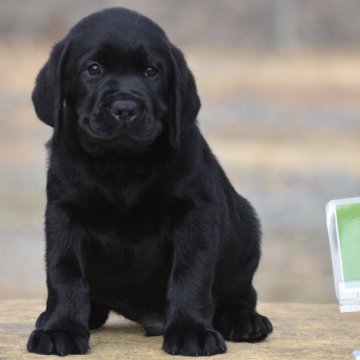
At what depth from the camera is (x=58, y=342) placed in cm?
445

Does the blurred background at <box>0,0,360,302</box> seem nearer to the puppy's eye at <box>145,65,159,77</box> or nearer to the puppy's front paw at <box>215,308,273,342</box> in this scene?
the puppy's front paw at <box>215,308,273,342</box>

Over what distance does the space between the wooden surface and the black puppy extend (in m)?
0.12

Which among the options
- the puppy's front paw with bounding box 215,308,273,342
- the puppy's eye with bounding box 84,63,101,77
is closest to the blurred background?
the puppy's front paw with bounding box 215,308,273,342

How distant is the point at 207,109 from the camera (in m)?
20.2

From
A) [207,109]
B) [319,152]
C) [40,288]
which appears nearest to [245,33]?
[207,109]

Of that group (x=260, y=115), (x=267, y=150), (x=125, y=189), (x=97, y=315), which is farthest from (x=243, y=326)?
(x=260, y=115)

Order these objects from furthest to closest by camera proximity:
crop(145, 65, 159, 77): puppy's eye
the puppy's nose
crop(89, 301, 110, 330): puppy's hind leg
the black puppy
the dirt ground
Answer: the dirt ground < crop(89, 301, 110, 330): puppy's hind leg < crop(145, 65, 159, 77): puppy's eye < the black puppy < the puppy's nose

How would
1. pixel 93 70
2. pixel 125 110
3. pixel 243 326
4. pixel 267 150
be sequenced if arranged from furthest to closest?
pixel 267 150
pixel 243 326
pixel 93 70
pixel 125 110

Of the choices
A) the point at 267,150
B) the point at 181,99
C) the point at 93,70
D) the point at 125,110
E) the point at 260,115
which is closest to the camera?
the point at 125,110

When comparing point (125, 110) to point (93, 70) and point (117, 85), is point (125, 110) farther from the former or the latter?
point (93, 70)

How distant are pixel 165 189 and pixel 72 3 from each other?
67.9 feet

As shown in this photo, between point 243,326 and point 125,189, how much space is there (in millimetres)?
778

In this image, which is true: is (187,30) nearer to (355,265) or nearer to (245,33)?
(245,33)

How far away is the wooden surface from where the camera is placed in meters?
4.58
